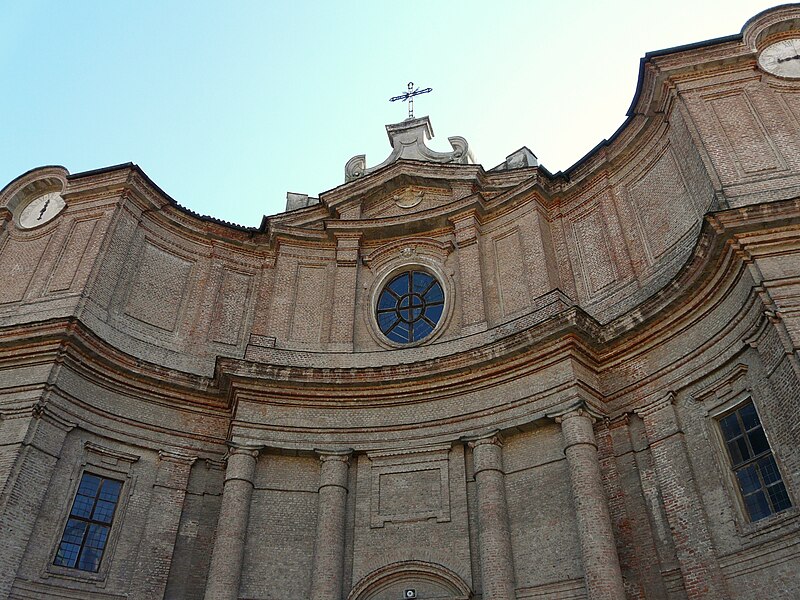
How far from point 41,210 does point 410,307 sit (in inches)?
377

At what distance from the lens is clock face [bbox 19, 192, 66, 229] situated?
1719 cm

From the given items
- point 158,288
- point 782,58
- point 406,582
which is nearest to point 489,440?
point 406,582

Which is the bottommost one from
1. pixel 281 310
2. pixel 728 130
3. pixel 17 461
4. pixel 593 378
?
pixel 17 461

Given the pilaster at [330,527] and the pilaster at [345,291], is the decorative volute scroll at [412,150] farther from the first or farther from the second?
the pilaster at [330,527]

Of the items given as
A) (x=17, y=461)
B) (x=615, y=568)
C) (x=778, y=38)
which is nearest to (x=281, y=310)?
(x=17, y=461)

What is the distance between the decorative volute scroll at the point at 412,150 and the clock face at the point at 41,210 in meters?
7.74

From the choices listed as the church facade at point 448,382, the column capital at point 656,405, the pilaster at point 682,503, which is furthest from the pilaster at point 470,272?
the pilaster at point 682,503

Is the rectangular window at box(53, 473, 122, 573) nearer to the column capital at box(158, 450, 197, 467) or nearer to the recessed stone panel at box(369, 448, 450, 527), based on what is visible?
the column capital at box(158, 450, 197, 467)

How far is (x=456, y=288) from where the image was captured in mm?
16312

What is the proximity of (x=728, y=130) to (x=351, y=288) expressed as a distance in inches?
348

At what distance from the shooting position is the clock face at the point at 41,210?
17.2 m

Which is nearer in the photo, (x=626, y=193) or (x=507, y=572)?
(x=507, y=572)

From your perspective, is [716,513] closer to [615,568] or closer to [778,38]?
[615,568]

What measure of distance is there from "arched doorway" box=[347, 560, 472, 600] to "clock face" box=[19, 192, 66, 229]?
11.6m
